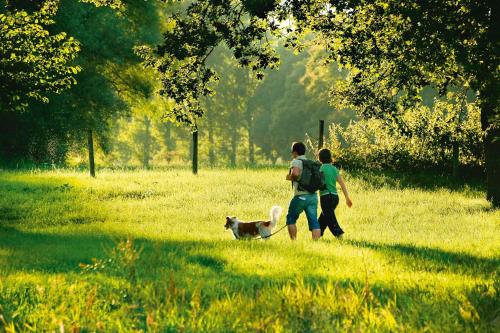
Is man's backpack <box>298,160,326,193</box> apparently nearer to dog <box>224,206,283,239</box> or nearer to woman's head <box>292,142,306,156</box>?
woman's head <box>292,142,306,156</box>

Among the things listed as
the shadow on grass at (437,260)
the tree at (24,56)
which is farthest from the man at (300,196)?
the tree at (24,56)

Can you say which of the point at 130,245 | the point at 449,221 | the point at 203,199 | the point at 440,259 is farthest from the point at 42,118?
the point at 130,245

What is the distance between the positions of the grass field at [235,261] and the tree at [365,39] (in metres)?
2.98

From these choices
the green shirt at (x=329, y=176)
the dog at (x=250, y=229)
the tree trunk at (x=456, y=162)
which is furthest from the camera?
the tree trunk at (x=456, y=162)

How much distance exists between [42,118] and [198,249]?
685 inches

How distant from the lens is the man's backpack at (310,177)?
→ 10.9m

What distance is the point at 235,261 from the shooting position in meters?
9.25

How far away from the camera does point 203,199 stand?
2156 cm

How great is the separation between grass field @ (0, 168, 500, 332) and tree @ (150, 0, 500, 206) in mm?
2977

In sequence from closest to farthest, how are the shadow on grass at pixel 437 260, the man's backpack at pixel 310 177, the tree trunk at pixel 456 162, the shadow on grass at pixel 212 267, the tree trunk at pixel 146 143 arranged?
the shadow on grass at pixel 212 267 → the shadow on grass at pixel 437 260 → the man's backpack at pixel 310 177 → the tree trunk at pixel 456 162 → the tree trunk at pixel 146 143

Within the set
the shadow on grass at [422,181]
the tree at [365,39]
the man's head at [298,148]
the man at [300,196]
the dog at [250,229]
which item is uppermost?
the tree at [365,39]

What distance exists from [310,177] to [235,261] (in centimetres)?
246

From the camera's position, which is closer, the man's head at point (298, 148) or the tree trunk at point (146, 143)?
the man's head at point (298, 148)

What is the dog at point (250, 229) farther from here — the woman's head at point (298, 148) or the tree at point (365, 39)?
the tree at point (365, 39)
